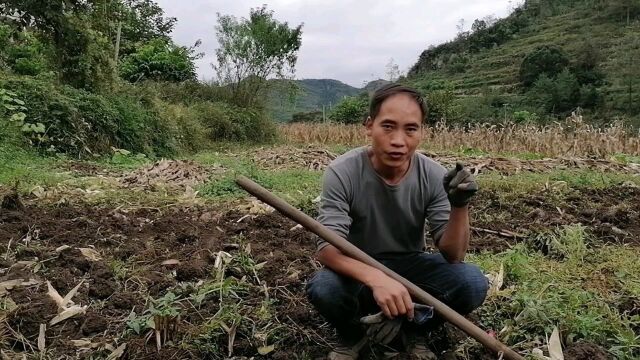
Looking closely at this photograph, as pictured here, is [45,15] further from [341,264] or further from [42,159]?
[341,264]

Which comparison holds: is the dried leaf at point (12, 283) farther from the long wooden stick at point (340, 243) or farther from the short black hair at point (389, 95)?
the short black hair at point (389, 95)

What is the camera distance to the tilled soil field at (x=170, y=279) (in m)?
2.43

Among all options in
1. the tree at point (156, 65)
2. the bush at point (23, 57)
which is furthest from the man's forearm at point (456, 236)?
the tree at point (156, 65)

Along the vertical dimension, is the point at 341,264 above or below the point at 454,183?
below

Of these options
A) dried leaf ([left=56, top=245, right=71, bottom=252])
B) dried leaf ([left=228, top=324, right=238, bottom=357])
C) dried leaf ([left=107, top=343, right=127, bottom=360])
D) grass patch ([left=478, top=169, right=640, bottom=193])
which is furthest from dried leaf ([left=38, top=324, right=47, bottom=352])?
grass patch ([left=478, top=169, right=640, bottom=193])

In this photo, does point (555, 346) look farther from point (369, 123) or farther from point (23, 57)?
point (23, 57)

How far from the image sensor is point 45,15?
644 cm

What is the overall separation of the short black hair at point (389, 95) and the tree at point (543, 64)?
4323 centimetres

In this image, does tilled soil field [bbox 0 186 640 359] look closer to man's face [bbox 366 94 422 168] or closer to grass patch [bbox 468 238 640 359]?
grass patch [bbox 468 238 640 359]

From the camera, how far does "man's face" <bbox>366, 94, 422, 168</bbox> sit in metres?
2.15

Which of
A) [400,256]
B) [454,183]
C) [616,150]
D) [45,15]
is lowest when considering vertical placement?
[616,150]

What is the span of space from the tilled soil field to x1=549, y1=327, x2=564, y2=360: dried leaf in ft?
0.15

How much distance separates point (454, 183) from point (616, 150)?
1134cm

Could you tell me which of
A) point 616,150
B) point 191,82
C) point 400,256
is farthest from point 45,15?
point 191,82
